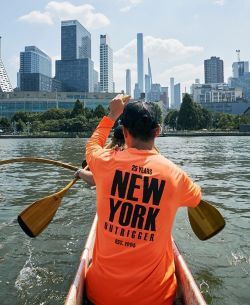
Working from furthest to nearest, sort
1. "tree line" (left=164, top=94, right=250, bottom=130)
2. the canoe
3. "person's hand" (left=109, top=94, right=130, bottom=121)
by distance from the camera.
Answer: "tree line" (left=164, top=94, right=250, bottom=130)
"person's hand" (left=109, top=94, right=130, bottom=121)
the canoe

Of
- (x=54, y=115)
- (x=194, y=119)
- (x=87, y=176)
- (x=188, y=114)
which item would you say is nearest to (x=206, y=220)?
(x=87, y=176)

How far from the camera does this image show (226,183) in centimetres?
1958

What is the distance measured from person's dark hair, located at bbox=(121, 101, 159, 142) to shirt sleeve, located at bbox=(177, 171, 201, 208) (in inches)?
19.0

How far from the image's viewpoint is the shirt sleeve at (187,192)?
3.74 metres

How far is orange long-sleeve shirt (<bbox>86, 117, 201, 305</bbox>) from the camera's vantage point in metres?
3.63

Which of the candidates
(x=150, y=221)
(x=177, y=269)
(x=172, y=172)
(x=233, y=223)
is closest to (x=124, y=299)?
(x=150, y=221)

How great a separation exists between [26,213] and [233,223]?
7897mm

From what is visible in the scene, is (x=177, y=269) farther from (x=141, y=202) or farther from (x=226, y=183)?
(x=226, y=183)

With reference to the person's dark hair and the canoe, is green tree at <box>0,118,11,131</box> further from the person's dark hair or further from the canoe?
the person's dark hair

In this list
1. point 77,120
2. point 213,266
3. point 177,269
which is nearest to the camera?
point 177,269

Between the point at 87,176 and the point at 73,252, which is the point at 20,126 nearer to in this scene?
the point at 73,252

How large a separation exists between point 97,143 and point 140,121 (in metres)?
0.73

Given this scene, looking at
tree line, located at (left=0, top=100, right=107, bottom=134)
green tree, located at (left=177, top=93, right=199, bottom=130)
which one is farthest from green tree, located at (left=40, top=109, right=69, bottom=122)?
green tree, located at (left=177, top=93, right=199, bottom=130)

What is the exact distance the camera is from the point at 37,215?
5.43 metres
